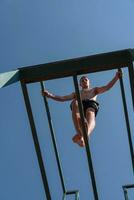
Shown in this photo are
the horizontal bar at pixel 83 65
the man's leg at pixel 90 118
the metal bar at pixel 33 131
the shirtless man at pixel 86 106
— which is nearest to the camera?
the horizontal bar at pixel 83 65

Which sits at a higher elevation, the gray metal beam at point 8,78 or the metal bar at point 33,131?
the gray metal beam at point 8,78

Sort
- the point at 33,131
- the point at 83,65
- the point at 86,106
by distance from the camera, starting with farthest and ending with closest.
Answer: the point at 86,106
the point at 33,131
the point at 83,65

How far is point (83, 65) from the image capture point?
4.69 metres

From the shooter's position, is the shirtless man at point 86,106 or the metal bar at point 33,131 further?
the shirtless man at point 86,106

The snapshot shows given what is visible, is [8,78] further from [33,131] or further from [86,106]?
[86,106]

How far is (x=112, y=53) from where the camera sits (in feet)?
15.4

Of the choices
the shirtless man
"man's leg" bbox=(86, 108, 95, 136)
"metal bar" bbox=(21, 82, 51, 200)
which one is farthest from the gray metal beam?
"man's leg" bbox=(86, 108, 95, 136)

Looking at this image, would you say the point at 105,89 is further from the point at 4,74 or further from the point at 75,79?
the point at 4,74

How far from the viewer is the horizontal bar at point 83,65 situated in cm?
469

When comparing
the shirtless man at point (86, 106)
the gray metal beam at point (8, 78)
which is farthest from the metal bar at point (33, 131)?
the shirtless man at point (86, 106)

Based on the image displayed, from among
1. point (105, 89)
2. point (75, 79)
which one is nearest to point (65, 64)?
point (75, 79)

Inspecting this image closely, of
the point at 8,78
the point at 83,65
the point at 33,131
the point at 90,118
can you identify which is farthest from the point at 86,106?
the point at 8,78

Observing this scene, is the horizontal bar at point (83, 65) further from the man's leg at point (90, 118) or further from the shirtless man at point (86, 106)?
the man's leg at point (90, 118)

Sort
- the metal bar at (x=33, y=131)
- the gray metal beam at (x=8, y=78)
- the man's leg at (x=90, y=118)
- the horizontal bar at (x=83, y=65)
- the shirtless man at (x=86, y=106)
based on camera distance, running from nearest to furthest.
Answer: the gray metal beam at (x=8, y=78), the horizontal bar at (x=83, y=65), the metal bar at (x=33, y=131), the shirtless man at (x=86, y=106), the man's leg at (x=90, y=118)
